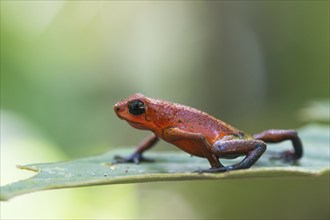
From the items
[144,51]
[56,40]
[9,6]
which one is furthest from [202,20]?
[9,6]

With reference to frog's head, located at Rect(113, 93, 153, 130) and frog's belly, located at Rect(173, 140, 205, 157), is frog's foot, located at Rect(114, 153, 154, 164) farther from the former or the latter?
frog's belly, located at Rect(173, 140, 205, 157)

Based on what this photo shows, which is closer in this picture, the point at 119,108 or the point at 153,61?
the point at 119,108

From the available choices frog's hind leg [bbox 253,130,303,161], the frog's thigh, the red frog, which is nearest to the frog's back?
the red frog

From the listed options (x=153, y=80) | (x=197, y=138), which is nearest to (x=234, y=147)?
(x=197, y=138)

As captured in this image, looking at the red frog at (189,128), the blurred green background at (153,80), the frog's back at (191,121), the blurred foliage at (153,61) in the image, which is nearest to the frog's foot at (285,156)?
the red frog at (189,128)

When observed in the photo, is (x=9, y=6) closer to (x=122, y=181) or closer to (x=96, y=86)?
(x=96, y=86)

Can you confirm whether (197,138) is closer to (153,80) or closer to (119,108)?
(119,108)
